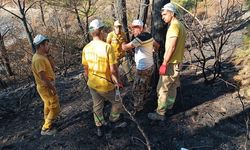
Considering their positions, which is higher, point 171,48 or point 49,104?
point 171,48

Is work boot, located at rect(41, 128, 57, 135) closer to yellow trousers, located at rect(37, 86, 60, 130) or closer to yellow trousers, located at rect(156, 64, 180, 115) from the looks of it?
yellow trousers, located at rect(37, 86, 60, 130)

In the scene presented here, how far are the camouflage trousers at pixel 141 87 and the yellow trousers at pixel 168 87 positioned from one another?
367mm

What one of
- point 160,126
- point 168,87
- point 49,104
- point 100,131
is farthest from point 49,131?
point 168,87

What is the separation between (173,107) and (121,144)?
1.29 metres

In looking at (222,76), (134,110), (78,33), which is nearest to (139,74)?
(134,110)

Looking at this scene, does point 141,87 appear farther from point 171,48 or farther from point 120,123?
point 171,48

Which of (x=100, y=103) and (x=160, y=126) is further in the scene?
(x=160, y=126)

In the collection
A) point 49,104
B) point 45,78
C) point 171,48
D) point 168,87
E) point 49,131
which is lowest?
point 49,131

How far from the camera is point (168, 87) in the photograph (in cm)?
546

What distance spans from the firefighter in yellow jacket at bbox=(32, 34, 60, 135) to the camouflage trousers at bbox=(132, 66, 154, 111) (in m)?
1.41

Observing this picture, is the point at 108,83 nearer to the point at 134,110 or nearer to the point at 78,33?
the point at 134,110

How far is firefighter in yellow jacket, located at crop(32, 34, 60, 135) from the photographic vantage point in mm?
5414

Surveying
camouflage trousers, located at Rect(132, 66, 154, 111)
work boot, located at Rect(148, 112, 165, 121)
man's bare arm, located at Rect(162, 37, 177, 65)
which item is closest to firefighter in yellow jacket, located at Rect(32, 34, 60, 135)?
camouflage trousers, located at Rect(132, 66, 154, 111)

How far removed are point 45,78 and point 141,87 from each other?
1.66 metres
